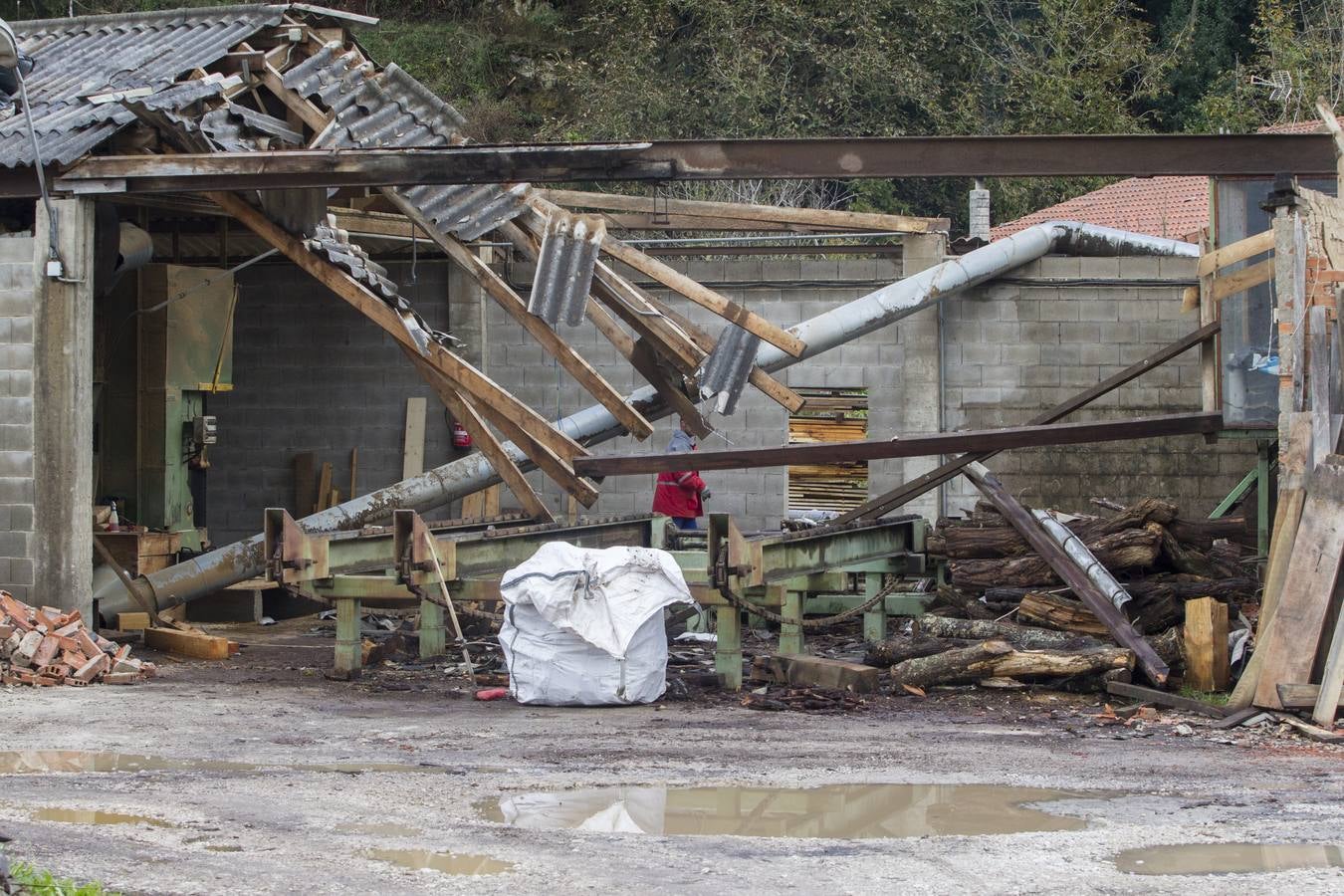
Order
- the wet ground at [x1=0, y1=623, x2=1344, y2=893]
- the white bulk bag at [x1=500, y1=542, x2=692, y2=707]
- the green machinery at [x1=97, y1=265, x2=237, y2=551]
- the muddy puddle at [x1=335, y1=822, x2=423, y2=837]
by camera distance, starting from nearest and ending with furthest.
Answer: the wet ground at [x1=0, y1=623, x2=1344, y2=893]
the muddy puddle at [x1=335, y1=822, x2=423, y2=837]
the white bulk bag at [x1=500, y1=542, x2=692, y2=707]
the green machinery at [x1=97, y1=265, x2=237, y2=551]

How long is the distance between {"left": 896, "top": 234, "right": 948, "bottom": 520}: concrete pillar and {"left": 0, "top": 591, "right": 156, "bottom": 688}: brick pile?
770 cm

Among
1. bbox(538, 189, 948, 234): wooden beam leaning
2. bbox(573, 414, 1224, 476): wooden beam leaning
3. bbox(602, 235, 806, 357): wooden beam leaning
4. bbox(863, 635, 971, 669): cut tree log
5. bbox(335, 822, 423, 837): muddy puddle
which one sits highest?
bbox(538, 189, 948, 234): wooden beam leaning

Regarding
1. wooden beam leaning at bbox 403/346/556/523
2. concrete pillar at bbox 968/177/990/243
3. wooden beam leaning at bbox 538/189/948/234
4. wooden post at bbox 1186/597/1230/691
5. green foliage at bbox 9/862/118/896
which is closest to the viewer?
green foliage at bbox 9/862/118/896

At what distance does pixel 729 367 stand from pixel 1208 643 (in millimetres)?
3963

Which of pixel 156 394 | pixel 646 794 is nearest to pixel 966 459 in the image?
pixel 646 794

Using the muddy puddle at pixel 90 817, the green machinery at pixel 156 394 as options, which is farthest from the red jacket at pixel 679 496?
the muddy puddle at pixel 90 817

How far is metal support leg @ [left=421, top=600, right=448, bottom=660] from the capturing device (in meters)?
11.8

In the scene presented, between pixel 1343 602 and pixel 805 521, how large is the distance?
586cm

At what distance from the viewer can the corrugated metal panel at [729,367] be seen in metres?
11.8

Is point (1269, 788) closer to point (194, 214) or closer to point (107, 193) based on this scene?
point (107, 193)

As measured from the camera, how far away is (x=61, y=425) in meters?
11.8

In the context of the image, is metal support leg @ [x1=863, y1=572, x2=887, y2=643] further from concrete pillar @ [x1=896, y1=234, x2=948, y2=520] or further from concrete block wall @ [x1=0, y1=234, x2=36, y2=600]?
concrete block wall @ [x1=0, y1=234, x2=36, y2=600]

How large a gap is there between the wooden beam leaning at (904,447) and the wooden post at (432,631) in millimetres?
1542

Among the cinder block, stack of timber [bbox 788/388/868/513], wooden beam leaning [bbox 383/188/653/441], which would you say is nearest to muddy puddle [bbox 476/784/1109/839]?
wooden beam leaning [bbox 383/188/653/441]
